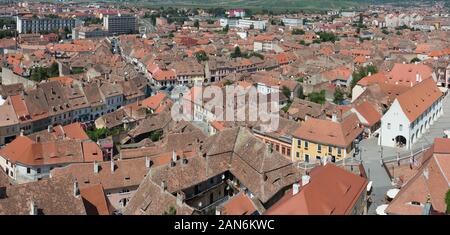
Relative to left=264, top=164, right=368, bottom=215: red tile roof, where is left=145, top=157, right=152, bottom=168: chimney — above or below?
below

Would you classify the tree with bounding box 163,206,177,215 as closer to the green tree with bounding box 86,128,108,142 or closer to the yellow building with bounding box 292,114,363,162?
the yellow building with bounding box 292,114,363,162

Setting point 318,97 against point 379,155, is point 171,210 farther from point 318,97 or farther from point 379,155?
point 318,97

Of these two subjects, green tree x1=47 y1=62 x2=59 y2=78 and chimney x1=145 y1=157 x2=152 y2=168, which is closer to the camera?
chimney x1=145 y1=157 x2=152 y2=168

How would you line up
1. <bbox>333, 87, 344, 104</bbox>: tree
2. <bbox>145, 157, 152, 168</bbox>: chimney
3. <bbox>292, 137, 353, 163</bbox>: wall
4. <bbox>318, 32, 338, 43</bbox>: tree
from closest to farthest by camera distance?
1. <bbox>145, 157, 152, 168</bbox>: chimney
2. <bbox>292, 137, 353, 163</bbox>: wall
3. <bbox>333, 87, 344, 104</bbox>: tree
4. <bbox>318, 32, 338, 43</bbox>: tree

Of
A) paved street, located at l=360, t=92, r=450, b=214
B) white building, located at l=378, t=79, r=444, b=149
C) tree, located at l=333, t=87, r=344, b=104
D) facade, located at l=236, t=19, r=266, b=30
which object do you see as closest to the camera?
paved street, located at l=360, t=92, r=450, b=214

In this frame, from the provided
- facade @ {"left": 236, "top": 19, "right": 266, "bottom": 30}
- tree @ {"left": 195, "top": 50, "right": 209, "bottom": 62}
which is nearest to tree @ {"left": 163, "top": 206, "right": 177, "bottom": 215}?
tree @ {"left": 195, "top": 50, "right": 209, "bottom": 62}
